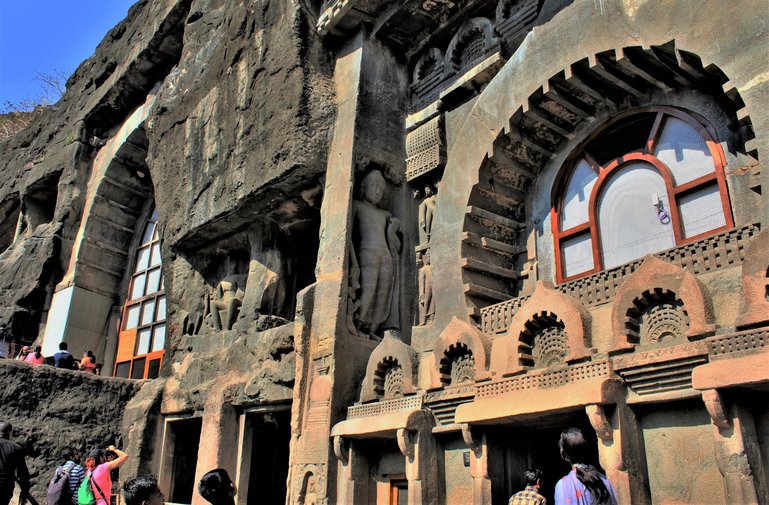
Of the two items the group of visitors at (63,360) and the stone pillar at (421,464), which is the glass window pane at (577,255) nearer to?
the stone pillar at (421,464)

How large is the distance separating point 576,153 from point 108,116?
494 inches

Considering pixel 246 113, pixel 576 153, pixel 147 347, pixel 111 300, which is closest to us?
pixel 576 153

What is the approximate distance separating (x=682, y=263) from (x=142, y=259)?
12.8m

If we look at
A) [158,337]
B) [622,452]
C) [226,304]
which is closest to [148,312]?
[158,337]

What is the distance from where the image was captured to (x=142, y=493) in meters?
3.16

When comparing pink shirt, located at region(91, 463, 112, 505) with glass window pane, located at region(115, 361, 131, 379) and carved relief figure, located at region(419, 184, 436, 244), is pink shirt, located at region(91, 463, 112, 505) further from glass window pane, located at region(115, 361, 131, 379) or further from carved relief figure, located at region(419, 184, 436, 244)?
glass window pane, located at region(115, 361, 131, 379)

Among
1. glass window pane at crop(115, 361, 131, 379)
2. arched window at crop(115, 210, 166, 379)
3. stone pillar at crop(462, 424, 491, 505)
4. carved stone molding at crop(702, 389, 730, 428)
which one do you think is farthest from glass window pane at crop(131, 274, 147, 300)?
carved stone molding at crop(702, 389, 730, 428)

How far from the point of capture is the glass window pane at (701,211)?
5.48 m

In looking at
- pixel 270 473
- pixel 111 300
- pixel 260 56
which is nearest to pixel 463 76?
pixel 260 56

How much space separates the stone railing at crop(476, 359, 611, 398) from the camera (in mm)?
4953

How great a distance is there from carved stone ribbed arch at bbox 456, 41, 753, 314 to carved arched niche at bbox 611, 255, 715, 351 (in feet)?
5.89

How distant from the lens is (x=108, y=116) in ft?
51.8

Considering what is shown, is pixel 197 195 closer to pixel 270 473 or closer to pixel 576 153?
pixel 270 473

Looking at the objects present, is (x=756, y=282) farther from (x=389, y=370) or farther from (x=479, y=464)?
(x=389, y=370)
